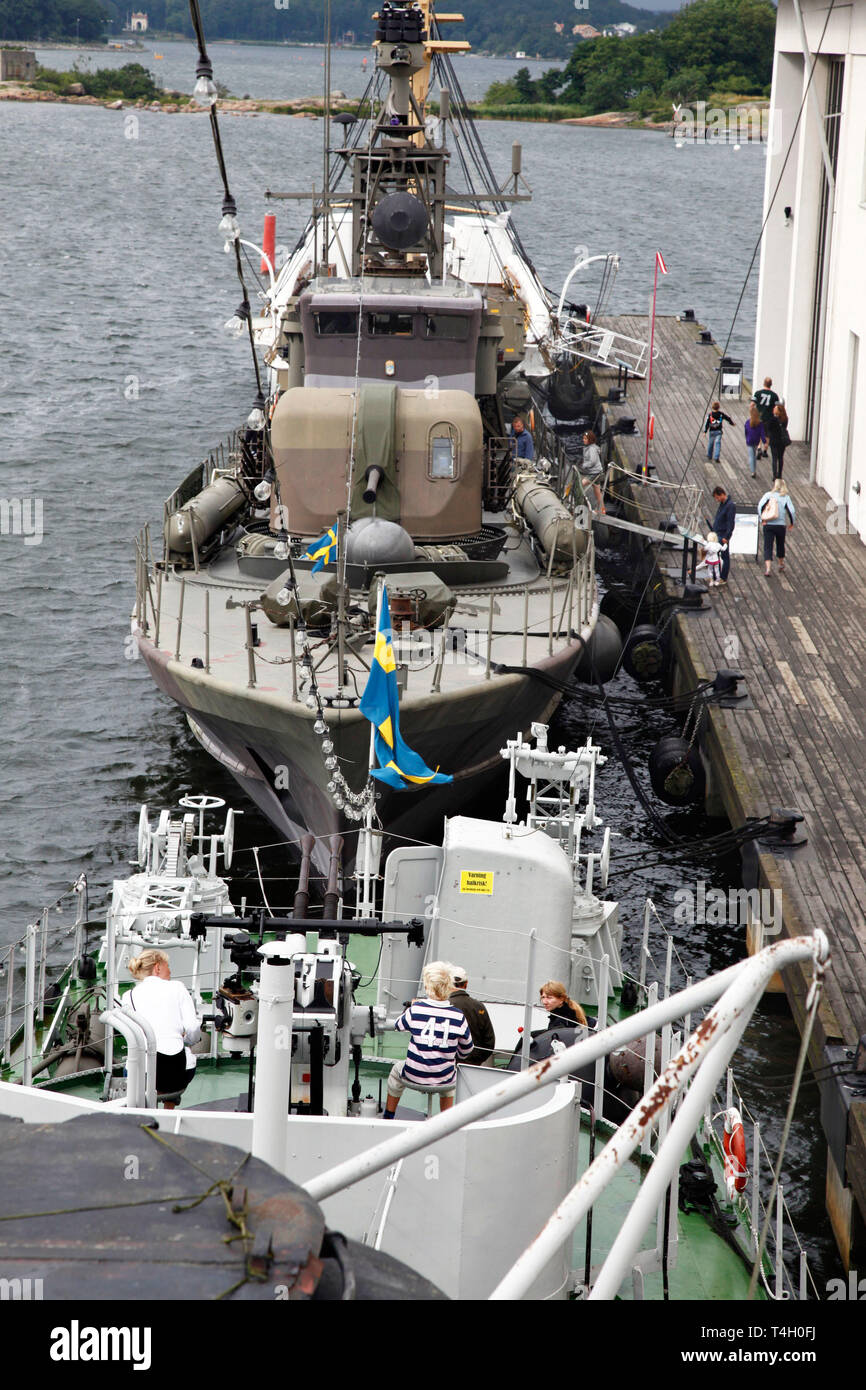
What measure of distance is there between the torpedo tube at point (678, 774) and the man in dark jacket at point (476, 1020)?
30.6 ft

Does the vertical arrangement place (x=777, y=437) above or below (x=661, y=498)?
above

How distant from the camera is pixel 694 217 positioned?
8662 cm

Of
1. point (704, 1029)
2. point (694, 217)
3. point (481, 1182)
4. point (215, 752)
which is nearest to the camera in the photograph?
point (704, 1029)

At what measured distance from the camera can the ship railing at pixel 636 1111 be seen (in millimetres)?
4582

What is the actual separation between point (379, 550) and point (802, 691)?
527 cm

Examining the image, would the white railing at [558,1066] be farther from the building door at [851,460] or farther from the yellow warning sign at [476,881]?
the building door at [851,460]

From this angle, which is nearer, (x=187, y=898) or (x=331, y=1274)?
(x=331, y=1274)

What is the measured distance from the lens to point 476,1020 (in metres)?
9.93

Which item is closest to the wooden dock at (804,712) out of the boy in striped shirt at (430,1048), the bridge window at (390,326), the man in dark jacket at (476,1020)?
the man in dark jacket at (476,1020)

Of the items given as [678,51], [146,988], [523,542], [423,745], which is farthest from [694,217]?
[146,988]

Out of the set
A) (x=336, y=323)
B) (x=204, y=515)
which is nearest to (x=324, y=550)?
(x=204, y=515)

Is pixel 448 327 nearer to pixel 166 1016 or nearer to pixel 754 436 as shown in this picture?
pixel 754 436

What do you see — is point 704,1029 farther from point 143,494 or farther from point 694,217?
point 694,217
